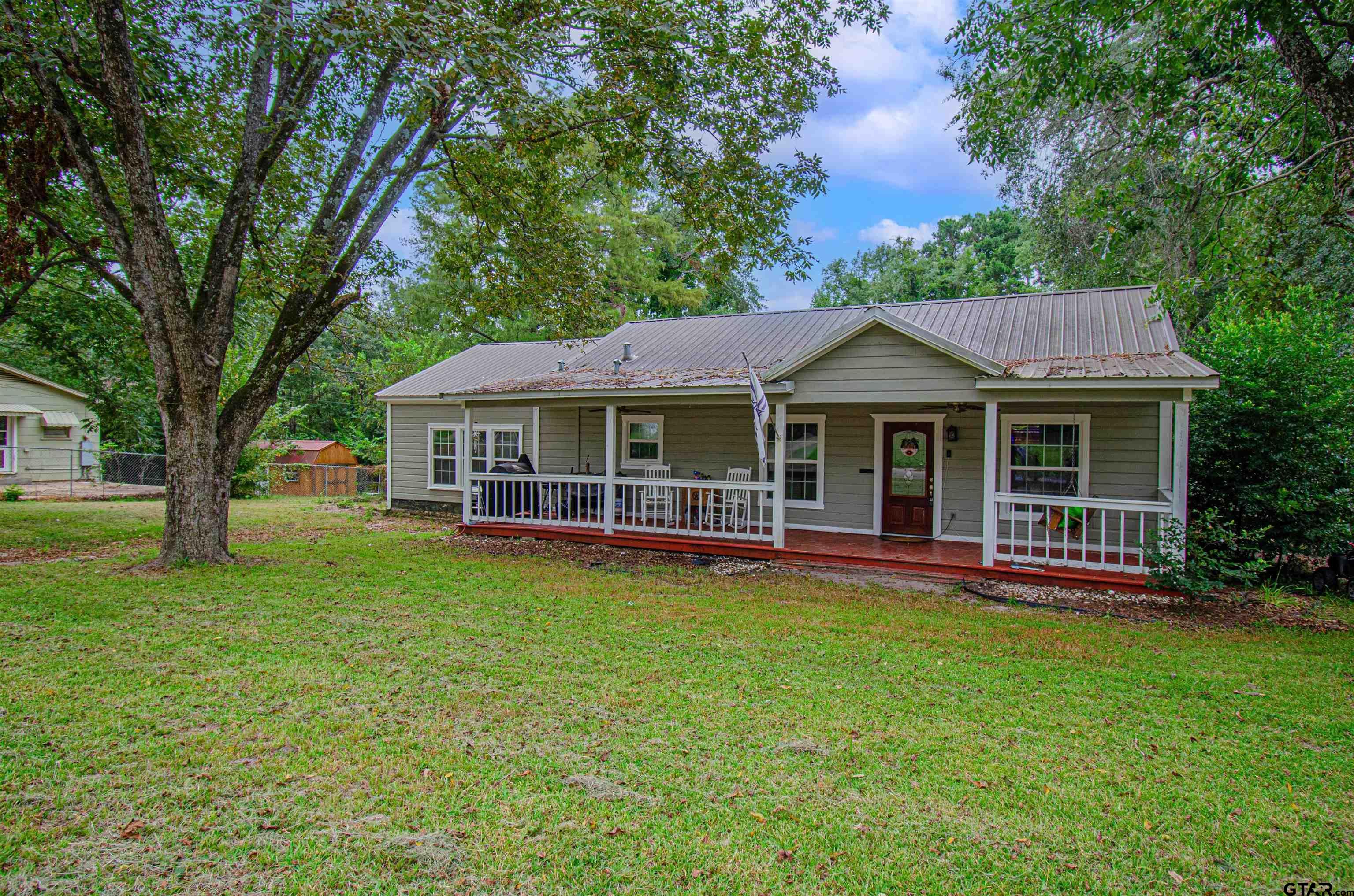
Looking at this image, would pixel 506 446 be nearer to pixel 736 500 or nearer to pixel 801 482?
pixel 736 500

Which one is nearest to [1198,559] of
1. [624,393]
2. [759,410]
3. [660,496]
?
[759,410]

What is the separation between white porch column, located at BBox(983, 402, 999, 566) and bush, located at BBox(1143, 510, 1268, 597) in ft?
5.23

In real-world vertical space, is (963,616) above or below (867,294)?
below

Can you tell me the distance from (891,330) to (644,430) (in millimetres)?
5540

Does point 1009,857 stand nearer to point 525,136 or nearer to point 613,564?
point 613,564

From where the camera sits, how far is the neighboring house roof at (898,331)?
8.51 meters

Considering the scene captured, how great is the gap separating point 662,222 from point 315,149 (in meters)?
16.0

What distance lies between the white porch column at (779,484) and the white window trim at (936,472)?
2.05m

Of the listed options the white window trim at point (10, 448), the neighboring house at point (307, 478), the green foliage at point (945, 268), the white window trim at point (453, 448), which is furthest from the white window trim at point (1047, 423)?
the white window trim at point (10, 448)

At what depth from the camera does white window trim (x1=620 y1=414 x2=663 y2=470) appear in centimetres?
1270

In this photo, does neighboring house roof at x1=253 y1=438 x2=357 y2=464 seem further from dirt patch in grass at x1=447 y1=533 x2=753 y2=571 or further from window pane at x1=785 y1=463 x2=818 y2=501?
window pane at x1=785 y1=463 x2=818 y2=501

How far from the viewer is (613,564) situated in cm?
971

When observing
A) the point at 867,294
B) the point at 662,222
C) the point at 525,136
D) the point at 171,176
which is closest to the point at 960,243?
the point at 867,294

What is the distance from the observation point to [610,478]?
36.1ft
